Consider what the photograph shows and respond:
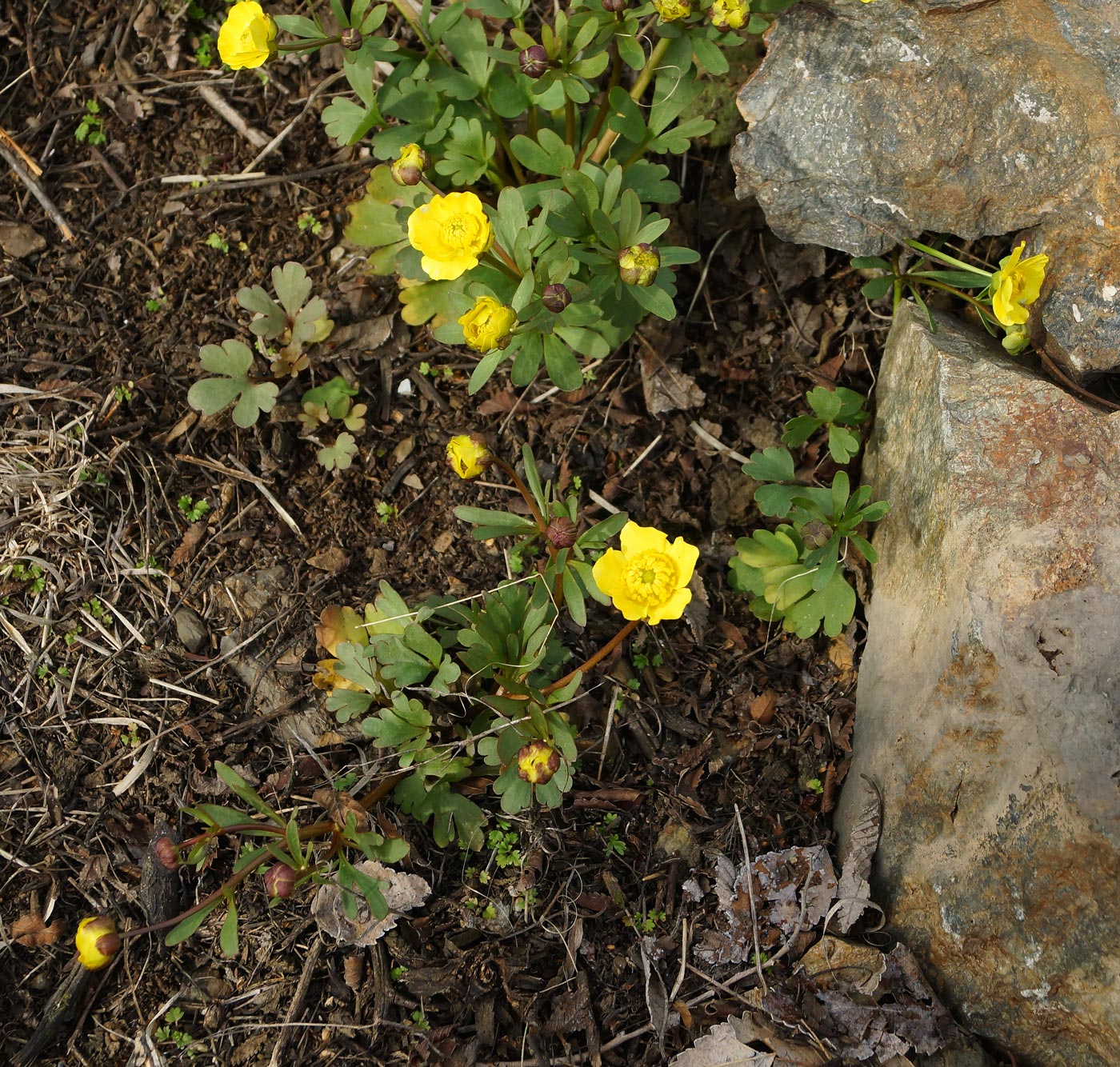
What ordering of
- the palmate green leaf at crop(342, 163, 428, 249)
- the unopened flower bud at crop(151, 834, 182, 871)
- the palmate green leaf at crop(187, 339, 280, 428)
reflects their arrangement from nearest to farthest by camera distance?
the unopened flower bud at crop(151, 834, 182, 871), the palmate green leaf at crop(187, 339, 280, 428), the palmate green leaf at crop(342, 163, 428, 249)

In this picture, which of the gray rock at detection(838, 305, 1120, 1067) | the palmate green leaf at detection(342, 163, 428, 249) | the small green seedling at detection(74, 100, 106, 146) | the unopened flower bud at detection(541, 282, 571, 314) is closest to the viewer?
the gray rock at detection(838, 305, 1120, 1067)

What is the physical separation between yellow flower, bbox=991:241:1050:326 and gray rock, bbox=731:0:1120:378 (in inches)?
5.1

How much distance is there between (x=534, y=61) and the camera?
313 cm

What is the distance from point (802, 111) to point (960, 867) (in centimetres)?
244

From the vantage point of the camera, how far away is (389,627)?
134 inches

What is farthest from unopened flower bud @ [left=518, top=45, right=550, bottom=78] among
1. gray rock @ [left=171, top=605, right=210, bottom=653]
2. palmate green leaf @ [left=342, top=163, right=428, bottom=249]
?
gray rock @ [left=171, top=605, right=210, bottom=653]

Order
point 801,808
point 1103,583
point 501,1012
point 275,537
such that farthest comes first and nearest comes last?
point 275,537
point 801,808
point 501,1012
point 1103,583

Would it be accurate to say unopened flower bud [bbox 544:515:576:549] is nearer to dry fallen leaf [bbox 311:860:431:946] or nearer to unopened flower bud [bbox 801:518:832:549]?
unopened flower bud [bbox 801:518:832:549]

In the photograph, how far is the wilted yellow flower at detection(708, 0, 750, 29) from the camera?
3.07 metres

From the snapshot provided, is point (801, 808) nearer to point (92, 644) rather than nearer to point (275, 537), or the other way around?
point (275, 537)

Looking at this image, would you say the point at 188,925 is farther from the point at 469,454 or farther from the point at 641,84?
the point at 641,84

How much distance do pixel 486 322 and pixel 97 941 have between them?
2.03 m

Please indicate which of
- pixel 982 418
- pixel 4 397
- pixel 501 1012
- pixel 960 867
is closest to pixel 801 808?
pixel 960 867

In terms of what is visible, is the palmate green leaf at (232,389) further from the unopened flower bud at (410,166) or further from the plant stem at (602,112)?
the plant stem at (602,112)
